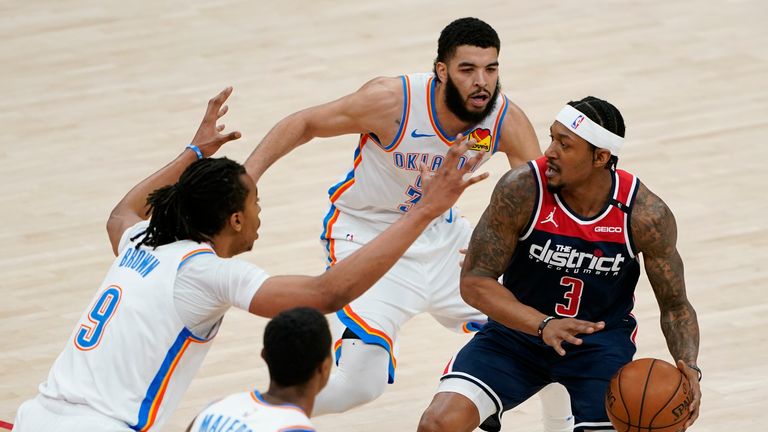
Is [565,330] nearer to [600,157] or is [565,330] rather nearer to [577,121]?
[600,157]

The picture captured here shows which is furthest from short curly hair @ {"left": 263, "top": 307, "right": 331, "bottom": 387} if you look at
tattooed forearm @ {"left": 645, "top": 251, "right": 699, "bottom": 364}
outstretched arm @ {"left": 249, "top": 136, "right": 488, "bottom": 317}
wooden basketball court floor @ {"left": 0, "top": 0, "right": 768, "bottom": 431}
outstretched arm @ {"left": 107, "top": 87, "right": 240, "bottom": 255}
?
wooden basketball court floor @ {"left": 0, "top": 0, "right": 768, "bottom": 431}

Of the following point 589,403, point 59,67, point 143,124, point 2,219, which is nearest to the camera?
point 589,403

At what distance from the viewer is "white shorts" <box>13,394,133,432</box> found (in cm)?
455

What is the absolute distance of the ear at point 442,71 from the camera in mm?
6617

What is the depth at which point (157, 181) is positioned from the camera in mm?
5562

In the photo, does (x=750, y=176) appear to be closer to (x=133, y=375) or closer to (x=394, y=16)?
(x=394, y=16)

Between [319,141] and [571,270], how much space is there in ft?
17.9

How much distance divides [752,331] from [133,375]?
4.35 m

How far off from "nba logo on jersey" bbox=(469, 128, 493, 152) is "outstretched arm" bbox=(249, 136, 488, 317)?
5.87 feet

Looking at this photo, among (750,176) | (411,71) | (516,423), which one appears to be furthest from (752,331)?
(411,71)

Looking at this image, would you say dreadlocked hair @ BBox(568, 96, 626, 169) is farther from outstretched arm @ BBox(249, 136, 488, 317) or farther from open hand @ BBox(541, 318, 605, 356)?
outstretched arm @ BBox(249, 136, 488, 317)

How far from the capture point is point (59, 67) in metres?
12.6

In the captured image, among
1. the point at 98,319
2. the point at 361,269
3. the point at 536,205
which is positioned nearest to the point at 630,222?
the point at 536,205

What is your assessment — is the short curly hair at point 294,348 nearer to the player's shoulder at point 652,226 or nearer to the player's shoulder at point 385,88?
the player's shoulder at point 652,226
